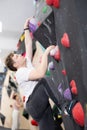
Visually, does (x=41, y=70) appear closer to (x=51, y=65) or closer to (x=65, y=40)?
(x=51, y=65)

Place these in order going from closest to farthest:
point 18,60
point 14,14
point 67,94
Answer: point 67,94
point 18,60
point 14,14

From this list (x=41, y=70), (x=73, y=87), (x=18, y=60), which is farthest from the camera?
(x=18, y=60)

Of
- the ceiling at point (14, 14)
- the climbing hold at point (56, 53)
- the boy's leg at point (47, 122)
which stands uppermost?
the ceiling at point (14, 14)

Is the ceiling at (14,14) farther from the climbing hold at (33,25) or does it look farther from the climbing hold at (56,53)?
the climbing hold at (56,53)

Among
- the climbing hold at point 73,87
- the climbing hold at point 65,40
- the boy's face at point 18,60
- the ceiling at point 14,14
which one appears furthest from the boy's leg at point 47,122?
the ceiling at point 14,14

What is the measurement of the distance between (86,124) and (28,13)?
3.01 metres

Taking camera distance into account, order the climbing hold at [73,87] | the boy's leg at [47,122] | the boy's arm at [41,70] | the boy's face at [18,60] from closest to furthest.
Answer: the climbing hold at [73,87] < the boy's arm at [41,70] < the boy's leg at [47,122] < the boy's face at [18,60]

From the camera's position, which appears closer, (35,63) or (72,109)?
(72,109)

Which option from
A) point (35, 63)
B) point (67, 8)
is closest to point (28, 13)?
point (35, 63)

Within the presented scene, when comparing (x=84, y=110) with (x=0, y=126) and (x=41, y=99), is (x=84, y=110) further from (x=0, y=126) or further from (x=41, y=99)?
(x=0, y=126)

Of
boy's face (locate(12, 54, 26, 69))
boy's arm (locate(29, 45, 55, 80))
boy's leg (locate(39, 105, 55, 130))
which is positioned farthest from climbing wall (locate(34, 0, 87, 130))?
boy's face (locate(12, 54, 26, 69))

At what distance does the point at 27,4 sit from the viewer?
11.8 feet

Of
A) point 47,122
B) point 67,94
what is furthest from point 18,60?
point 67,94

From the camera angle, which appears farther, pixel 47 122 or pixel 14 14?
pixel 14 14
